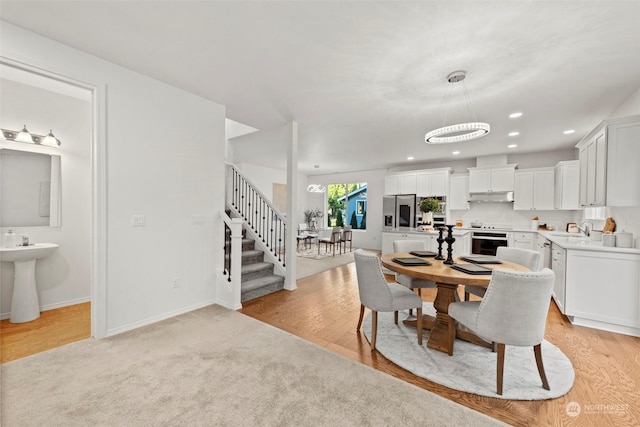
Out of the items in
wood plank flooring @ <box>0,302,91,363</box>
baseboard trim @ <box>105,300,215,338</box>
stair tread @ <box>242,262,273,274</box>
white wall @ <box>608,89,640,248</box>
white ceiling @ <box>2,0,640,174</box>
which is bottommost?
wood plank flooring @ <box>0,302,91,363</box>

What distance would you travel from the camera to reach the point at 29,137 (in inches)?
119

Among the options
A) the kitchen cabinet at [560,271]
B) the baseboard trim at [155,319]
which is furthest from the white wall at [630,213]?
the baseboard trim at [155,319]

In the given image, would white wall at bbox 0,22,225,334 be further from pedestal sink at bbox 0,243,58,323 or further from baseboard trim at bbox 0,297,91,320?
baseboard trim at bbox 0,297,91,320

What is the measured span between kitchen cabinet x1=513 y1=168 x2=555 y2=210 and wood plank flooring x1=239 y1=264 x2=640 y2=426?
2757mm

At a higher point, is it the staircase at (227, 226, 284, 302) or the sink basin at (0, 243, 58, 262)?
the sink basin at (0, 243, 58, 262)

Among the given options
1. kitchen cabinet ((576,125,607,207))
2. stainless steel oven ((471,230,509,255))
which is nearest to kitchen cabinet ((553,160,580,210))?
stainless steel oven ((471,230,509,255))

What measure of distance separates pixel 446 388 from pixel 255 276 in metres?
3.01

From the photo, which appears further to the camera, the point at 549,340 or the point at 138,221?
the point at 138,221

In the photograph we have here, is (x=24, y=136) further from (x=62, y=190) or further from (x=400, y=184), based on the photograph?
(x=400, y=184)

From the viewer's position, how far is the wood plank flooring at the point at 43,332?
2.34 metres

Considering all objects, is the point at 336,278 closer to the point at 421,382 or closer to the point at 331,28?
the point at 421,382

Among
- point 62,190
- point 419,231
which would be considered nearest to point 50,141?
point 62,190

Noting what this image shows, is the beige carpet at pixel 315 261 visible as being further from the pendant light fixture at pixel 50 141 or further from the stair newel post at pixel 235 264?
the pendant light fixture at pixel 50 141

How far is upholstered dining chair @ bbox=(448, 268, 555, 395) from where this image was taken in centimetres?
179
